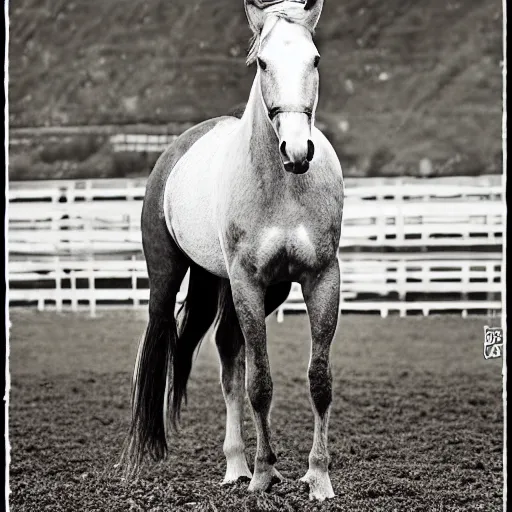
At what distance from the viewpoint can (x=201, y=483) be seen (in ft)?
9.63

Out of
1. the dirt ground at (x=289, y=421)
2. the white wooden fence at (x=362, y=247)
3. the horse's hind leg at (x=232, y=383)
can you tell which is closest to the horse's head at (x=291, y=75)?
the horse's hind leg at (x=232, y=383)

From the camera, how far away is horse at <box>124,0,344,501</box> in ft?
7.32

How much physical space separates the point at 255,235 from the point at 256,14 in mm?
651

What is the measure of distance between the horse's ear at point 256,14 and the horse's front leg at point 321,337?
2.40ft

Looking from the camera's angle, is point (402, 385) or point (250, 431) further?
point (402, 385)

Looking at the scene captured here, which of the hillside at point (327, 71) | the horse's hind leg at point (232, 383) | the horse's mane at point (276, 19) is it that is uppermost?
the hillside at point (327, 71)

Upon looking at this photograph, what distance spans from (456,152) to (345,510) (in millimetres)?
1880

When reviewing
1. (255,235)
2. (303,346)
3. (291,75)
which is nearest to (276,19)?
(291,75)

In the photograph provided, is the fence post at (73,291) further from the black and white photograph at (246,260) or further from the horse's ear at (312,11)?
the horse's ear at (312,11)

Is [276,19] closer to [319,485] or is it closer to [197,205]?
[197,205]

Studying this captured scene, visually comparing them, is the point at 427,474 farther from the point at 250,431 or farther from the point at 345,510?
the point at 250,431

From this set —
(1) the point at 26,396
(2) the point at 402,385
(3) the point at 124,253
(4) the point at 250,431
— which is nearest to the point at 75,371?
(1) the point at 26,396

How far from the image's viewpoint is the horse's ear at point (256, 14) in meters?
2.36

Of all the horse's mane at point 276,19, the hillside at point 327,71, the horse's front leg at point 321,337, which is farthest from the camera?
the hillside at point 327,71
